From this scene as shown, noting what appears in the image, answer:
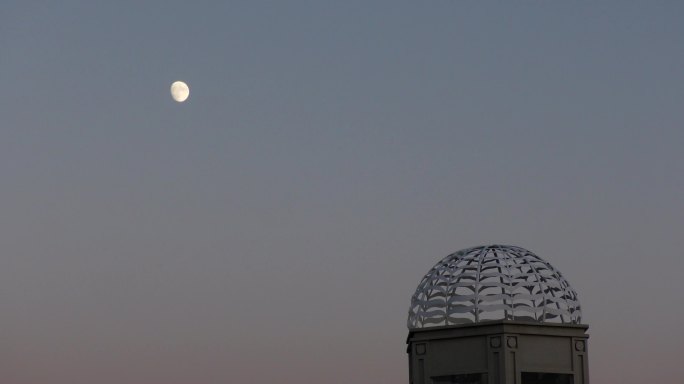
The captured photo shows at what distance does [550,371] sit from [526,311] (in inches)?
82.7

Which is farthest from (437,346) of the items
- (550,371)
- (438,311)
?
(550,371)

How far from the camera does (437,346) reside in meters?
43.1

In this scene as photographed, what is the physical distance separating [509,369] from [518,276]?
3.05 metres

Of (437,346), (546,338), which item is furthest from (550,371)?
(437,346)

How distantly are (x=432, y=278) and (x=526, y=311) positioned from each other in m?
3.33

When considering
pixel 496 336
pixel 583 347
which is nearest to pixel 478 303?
pixel 496 336

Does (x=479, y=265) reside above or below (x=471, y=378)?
above

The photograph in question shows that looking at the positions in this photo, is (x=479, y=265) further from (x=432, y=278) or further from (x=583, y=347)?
(x=583, y=347)

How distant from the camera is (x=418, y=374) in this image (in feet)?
142

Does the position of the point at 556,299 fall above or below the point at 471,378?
above

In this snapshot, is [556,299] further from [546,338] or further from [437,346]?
[437,346]

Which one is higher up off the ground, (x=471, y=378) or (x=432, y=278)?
(x=432, y=278)

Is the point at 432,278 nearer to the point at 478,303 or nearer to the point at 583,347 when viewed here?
the point at 478,303

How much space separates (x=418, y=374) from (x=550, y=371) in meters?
4.41
